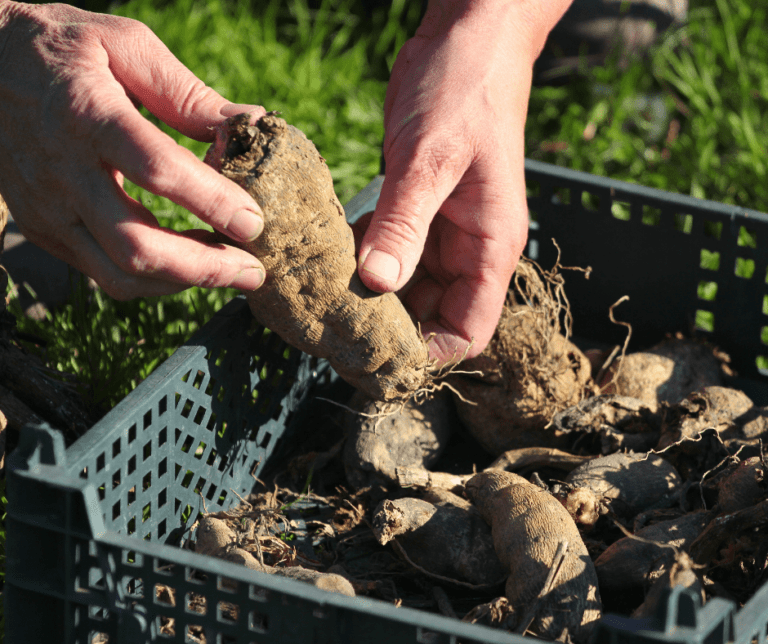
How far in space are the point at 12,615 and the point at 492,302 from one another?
3.87 ft

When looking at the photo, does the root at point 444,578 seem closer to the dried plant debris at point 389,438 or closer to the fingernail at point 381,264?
the dried plant debris at point 389,438

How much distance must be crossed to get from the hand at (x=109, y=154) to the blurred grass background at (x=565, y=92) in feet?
Answer: 4.36

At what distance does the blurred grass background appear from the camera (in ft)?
11.2

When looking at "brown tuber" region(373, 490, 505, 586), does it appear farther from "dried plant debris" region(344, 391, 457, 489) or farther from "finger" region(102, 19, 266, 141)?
"finger" region(102, 19, 266, 141)

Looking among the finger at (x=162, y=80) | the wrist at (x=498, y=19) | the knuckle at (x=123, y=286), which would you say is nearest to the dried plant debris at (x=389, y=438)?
the knuckle at (x=123, y=286)

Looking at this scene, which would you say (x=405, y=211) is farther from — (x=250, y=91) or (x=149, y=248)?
(x=250, y=91)

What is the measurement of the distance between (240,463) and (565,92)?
2596 mm

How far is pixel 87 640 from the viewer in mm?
1373

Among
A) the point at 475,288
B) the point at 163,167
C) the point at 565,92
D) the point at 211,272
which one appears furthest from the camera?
the point at 565,92

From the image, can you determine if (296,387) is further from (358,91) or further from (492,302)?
(358,91)

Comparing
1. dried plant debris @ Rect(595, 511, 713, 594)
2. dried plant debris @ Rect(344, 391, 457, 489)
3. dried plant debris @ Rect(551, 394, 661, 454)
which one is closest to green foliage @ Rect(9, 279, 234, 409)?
dried plant debris @ Rect(344, 391, 457, 489)

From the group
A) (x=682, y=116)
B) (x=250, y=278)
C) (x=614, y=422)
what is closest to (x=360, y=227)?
(x=250, y=278)

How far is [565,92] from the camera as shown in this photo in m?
3.81

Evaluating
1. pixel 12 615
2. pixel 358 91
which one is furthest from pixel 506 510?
pixel 358 91
